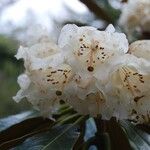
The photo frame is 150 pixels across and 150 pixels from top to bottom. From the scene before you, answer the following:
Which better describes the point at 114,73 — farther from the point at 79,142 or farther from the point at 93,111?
the point at 79,142

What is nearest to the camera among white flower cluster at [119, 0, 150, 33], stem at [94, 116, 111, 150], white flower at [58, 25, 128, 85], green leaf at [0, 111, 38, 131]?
white flower at [58, 25, 128, 85]

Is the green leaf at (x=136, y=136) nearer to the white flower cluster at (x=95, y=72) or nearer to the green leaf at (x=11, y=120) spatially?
the white flower cluster at (x=95, y=72)

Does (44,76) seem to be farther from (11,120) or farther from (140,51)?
(11,120)

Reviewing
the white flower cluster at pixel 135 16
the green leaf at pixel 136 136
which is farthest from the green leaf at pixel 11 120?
the white flower cluster at pixel 135 16

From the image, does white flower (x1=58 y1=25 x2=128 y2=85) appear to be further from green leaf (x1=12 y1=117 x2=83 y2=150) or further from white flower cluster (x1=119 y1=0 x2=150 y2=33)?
white flower cluster (x1=119 y1=0 x2=150 y2=33)

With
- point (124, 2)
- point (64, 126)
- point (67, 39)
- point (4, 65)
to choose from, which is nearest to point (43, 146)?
point (64, 126)

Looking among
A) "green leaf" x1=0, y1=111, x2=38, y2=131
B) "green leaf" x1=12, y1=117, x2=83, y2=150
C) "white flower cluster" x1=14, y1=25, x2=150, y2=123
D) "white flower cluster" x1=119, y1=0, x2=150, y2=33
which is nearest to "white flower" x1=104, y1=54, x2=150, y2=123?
"white flower cluster" x1=14, y1=25, x2=150, y2=123
